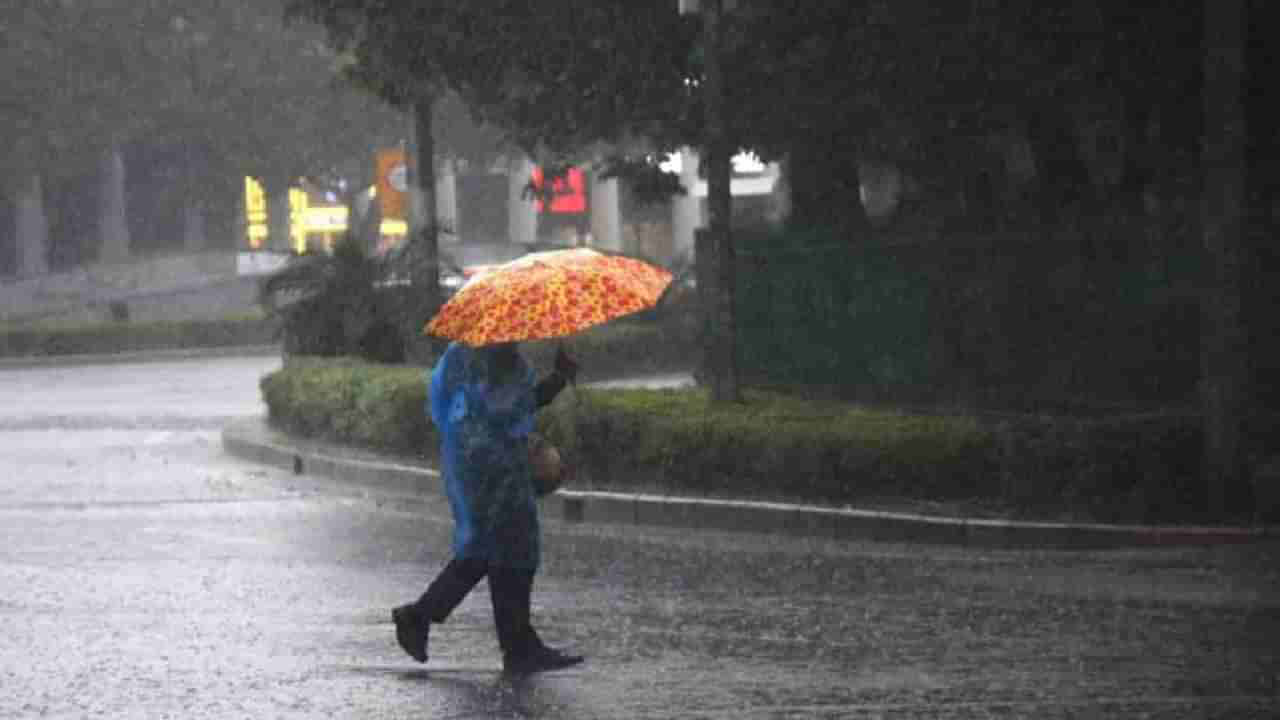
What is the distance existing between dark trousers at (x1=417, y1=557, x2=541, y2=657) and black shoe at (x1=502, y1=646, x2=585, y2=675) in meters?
0.02

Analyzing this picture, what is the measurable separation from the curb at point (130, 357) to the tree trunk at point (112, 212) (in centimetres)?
2752

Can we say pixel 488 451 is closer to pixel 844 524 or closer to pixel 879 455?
pixel 844 524

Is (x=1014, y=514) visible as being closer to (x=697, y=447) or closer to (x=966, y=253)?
(x=697, y=447)

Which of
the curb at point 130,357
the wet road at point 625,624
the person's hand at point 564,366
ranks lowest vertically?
the curb at point 130,357

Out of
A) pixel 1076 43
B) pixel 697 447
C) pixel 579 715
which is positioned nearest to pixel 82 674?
pixel 579 715

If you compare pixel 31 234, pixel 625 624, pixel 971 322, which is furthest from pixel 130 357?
pixel 625 624

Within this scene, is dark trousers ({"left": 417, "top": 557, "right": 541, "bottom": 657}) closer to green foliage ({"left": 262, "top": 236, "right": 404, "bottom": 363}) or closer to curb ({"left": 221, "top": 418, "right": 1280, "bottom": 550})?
curb ({"left": 221, "top": 418, "right": 1280, "bottom": 550})

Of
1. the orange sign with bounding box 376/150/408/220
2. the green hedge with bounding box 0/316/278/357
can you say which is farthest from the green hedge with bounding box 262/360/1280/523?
the green hedge with bounding box 0/316/278/357

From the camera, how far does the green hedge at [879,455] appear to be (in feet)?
53.6

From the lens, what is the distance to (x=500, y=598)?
36.6 ft

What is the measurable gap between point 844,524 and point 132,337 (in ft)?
108

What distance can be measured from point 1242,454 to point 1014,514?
52.2 inches

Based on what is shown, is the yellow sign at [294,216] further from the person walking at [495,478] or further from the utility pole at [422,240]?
the person walking at [495,478]

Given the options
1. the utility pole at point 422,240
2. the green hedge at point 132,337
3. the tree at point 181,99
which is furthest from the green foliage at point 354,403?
the tree at point 181,99
